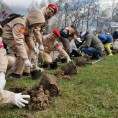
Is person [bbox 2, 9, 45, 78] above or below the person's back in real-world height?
above

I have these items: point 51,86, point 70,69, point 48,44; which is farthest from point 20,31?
point 48,44

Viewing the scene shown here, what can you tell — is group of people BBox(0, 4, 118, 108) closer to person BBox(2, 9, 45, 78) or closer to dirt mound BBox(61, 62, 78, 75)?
person BBox(2, 9, 45, 78)

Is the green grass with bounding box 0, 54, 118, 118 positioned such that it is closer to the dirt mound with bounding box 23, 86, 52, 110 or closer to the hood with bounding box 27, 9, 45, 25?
the dirt mound with bounding box 23, 86, 52, 110

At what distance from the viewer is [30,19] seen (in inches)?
117

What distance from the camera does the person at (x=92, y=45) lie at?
6.25 metres

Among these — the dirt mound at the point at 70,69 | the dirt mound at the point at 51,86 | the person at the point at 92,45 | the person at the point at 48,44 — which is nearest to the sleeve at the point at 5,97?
the dirt mound at the point at 51,86

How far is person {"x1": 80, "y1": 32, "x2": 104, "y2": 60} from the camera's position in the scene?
20.5 feet

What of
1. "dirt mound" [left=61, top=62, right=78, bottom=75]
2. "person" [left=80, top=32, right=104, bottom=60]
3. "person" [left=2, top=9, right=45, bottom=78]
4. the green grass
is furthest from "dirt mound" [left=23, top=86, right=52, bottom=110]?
"person" [left=80, top=32, right=104, bottom=60]

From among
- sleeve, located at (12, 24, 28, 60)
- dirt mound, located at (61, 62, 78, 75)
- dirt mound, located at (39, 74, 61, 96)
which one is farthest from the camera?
dirt mound, located at (61, 62, 78, 75)

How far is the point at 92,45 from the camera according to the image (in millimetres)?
6625

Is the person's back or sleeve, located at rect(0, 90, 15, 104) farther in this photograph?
the person's back

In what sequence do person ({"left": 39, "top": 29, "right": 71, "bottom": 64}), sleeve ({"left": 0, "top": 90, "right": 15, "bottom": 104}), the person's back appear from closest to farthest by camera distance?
sleeve ({"left": 0, "top": 90, "right": 15, "bottom": 104})
person ({"left": 39, "top": 29, "right": 71, "bottom": 64})
the person's back

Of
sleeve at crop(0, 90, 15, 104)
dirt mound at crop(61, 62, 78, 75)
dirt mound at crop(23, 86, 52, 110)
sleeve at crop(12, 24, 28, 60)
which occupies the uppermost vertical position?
sleeve at crop(12, 24, 28, 60)

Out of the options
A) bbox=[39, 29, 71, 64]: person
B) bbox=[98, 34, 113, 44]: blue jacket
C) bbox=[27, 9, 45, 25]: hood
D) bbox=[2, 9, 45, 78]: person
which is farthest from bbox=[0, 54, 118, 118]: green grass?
bbox=[98, 34, 113, 44]: blue jacket
